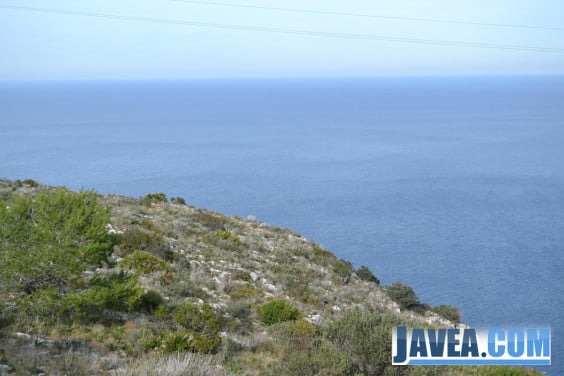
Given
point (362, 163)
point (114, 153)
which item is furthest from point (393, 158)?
point (114, 153)

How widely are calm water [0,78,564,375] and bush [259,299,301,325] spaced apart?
2655 centimetres

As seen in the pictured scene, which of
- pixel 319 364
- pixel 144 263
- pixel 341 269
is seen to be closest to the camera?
pixel 319 364

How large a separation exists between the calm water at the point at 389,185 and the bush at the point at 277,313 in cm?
2655

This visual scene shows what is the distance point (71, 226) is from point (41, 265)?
110 cm

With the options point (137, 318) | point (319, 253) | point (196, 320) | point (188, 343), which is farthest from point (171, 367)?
point (319, 253)

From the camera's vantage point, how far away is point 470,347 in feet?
38.6

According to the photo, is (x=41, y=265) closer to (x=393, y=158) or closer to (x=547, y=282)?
(x=547, y=282)

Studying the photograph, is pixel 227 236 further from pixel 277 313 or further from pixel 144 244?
pixel 277 313

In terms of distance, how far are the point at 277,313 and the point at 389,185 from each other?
76.8 m

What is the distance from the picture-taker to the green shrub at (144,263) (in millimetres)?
17678

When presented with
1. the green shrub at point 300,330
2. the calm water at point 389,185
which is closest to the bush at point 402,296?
the green shrub at point 300,330

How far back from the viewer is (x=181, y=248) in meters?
22.1

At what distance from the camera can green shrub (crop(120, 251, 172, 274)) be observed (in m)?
17.7

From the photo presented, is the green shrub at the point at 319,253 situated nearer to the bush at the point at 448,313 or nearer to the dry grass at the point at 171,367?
the bush at the point at 448,313
